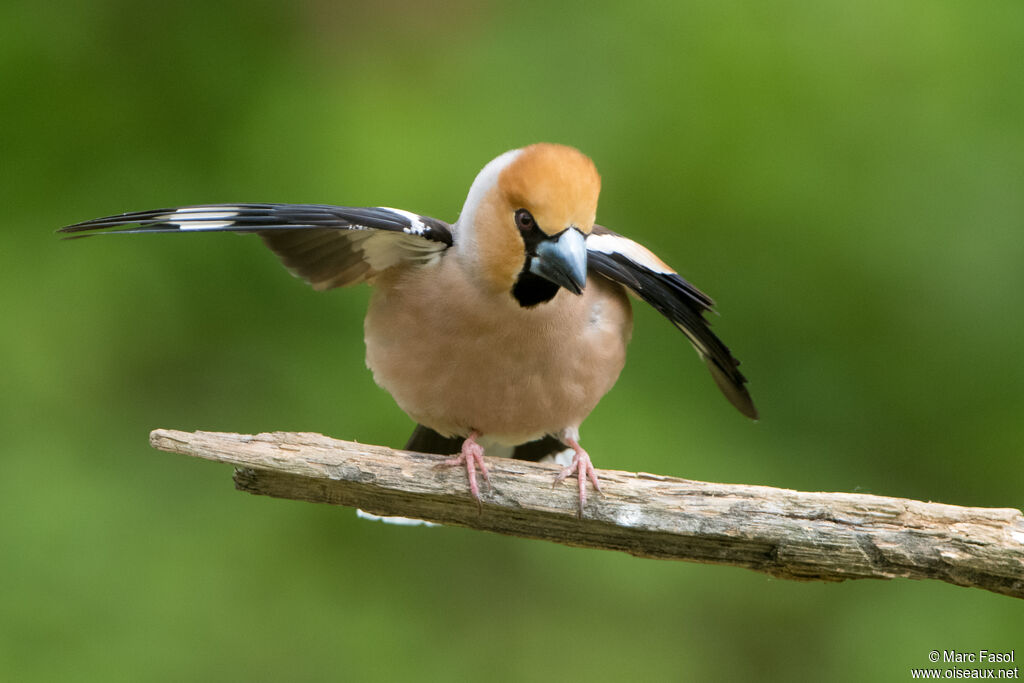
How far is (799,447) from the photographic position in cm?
505

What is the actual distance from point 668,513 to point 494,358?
72 centimetres

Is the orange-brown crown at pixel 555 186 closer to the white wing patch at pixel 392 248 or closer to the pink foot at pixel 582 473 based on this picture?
the white wing patch at pixel 392 248

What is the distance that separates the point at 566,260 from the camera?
9.52 feet

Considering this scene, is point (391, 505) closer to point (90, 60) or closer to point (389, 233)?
point (389, 233)

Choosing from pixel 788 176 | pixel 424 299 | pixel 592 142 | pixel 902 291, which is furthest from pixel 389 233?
pixel 902 291

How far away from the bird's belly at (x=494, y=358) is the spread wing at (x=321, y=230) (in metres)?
0.14

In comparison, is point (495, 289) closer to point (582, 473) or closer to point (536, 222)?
point (536, 222)

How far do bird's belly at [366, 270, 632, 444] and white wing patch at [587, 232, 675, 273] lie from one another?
0.44 ft

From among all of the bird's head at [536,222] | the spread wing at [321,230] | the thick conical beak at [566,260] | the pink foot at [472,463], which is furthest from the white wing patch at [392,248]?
the pink foot at [472,463]

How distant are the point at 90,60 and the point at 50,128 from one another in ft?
1.27

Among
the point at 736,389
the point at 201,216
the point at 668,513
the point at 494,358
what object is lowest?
the point at 668,513

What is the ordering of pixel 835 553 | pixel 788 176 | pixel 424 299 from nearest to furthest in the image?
pixel 835 553 → pixel 424 299 → pixel 788 176

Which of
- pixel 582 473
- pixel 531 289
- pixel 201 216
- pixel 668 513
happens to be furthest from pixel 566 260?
pixel 201 216

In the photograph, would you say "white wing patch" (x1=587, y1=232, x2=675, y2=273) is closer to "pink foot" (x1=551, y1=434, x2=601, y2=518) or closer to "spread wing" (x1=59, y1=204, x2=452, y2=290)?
"spread wing" (x1=59, y1=204, x2=452, y2=290)
